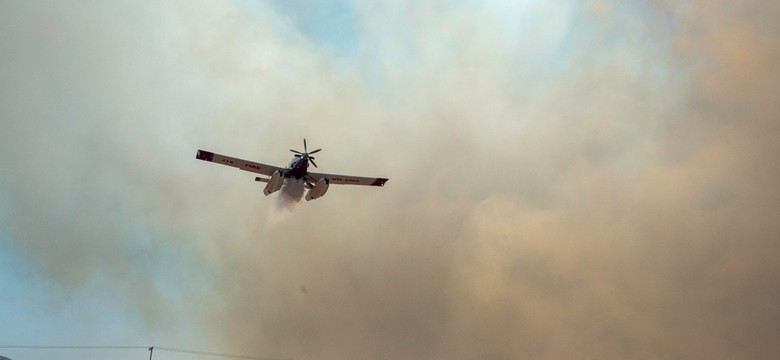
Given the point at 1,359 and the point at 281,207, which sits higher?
the point at 281,207

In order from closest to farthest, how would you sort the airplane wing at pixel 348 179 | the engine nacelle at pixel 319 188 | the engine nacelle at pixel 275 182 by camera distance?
1. the engine nacelle at pixel 275 182
2. the engine nacelle at pixel 319 188
3. the airplane wing at pixel 348 179

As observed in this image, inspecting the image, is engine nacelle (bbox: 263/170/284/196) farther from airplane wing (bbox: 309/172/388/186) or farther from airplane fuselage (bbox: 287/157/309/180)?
airplane wing (bbox: 309/172/388/186)

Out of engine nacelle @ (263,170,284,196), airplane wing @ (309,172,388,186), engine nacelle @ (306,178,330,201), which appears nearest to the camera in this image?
engine nacelle @ (263,170,284,196)

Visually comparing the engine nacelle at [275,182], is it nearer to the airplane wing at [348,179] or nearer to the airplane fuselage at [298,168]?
the airplane fuselage at [298,168]

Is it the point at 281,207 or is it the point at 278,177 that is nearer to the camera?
the point at 278,177

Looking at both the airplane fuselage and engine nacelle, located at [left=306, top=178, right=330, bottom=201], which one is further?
engine nacelle, located at [left=306, top=178, right=330, bottom=201]

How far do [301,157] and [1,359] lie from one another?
66.4 m

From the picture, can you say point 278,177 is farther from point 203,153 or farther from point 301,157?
point 203,153

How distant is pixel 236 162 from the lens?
107m

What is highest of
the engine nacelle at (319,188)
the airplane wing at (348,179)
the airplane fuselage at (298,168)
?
the airplane wing at (348,179)

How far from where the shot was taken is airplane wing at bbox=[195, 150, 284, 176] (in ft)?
345

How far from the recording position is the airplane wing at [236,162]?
10509cm

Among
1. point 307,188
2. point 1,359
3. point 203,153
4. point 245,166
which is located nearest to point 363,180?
point 307,188

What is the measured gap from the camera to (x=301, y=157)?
104625 millimetres
